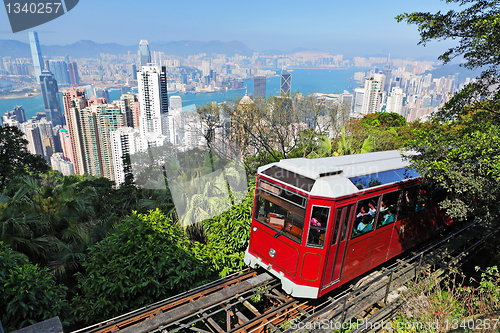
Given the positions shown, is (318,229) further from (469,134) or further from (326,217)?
(469,134)

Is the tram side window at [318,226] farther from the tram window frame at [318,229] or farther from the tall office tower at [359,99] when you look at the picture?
the tall office tower at [359,99]

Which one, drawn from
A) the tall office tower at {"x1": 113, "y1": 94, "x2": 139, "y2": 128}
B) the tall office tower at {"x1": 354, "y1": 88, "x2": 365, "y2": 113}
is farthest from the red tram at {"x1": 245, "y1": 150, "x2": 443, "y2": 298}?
the tall office tower at {"x1": 354, "y1": 88, "x2": 365, "y2": 113}

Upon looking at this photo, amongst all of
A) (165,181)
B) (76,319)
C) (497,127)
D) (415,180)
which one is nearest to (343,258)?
(415,180)

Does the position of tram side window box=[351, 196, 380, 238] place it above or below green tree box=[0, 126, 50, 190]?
above

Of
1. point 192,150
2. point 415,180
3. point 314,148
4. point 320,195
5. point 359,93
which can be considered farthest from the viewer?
point 359,93

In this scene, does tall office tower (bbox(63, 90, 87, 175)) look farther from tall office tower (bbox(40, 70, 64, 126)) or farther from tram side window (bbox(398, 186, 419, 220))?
tram side window (bbox(398, 186, 419, 220))

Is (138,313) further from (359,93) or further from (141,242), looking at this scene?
(359,93)
